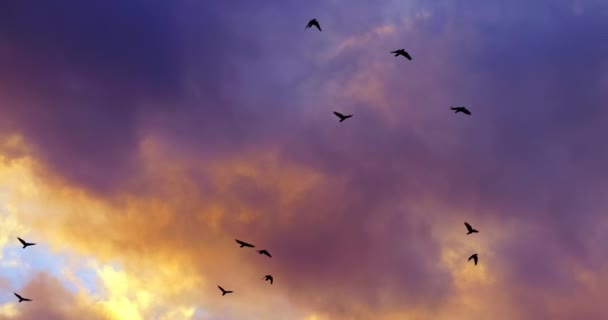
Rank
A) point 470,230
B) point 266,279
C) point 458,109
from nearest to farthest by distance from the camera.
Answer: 1. point 458,109
2. point 470,230
3. point 266,279

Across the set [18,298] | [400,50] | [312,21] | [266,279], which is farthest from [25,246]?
[400,50]

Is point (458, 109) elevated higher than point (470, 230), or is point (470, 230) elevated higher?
point (458, 109)

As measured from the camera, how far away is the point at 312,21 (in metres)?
108

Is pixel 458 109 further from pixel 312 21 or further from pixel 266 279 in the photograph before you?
pixel 266 279

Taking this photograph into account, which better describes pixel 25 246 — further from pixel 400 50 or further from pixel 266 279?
pixel 400 50

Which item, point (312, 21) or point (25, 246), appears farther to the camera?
point (25, 246)

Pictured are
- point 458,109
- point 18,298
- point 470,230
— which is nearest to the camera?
point 458,109

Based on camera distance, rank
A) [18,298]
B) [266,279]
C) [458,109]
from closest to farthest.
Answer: [458,109]
[266,279]
[18,298]

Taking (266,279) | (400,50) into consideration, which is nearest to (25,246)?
(266,279)

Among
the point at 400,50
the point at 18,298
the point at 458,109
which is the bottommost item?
the point at 18,298

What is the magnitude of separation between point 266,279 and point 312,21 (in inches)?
2190

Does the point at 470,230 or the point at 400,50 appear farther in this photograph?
the point at 470,230

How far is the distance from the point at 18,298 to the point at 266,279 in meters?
55.9

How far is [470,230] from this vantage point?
5005 inches
